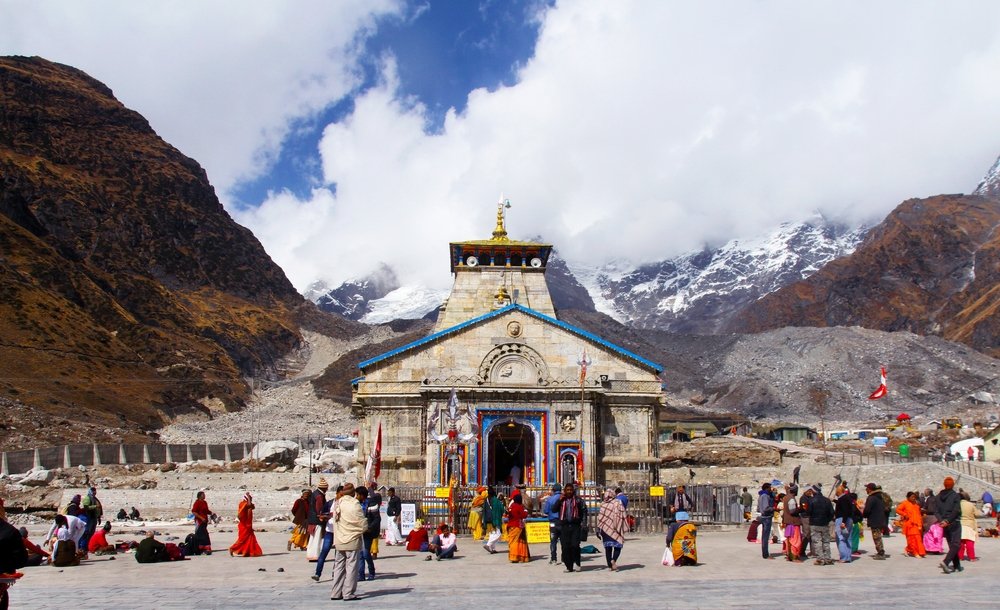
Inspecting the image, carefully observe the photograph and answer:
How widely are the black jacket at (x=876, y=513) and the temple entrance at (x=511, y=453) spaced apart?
16795mm

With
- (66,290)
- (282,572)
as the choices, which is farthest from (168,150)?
(282,572)

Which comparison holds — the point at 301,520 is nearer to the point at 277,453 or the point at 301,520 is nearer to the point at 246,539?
the point at 246,539

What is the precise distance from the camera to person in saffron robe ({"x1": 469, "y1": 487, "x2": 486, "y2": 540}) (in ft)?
76.3

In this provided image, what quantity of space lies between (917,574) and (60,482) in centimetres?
4072

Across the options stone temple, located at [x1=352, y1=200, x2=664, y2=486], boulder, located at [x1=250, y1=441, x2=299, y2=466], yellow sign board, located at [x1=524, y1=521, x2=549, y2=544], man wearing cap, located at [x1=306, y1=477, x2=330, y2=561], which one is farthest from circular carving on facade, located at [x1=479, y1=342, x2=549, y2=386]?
boulder, located at [x1=250, y1=441, x2=299, y2=466]

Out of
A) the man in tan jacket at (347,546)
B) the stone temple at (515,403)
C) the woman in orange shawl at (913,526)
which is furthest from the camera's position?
the stone temple at (515,403)

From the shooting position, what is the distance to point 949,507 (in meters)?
16.3

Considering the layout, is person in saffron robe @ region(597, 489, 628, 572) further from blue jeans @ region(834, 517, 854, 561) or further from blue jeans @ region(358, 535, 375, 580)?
blue jeans @ region(834, 517, 854, 561)

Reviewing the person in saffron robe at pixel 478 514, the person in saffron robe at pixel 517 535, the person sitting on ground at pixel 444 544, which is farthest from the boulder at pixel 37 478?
the person in saffron robe at pixel 517 535

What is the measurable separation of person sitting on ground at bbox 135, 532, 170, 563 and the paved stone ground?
0.76ft

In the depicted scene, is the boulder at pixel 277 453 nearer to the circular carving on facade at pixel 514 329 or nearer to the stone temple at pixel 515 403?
the stone temple at pixel 515 403

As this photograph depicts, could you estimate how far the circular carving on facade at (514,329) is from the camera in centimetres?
3556

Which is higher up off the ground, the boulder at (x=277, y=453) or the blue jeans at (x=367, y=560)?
the boulder at (x=277, y=453)

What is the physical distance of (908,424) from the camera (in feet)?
269
